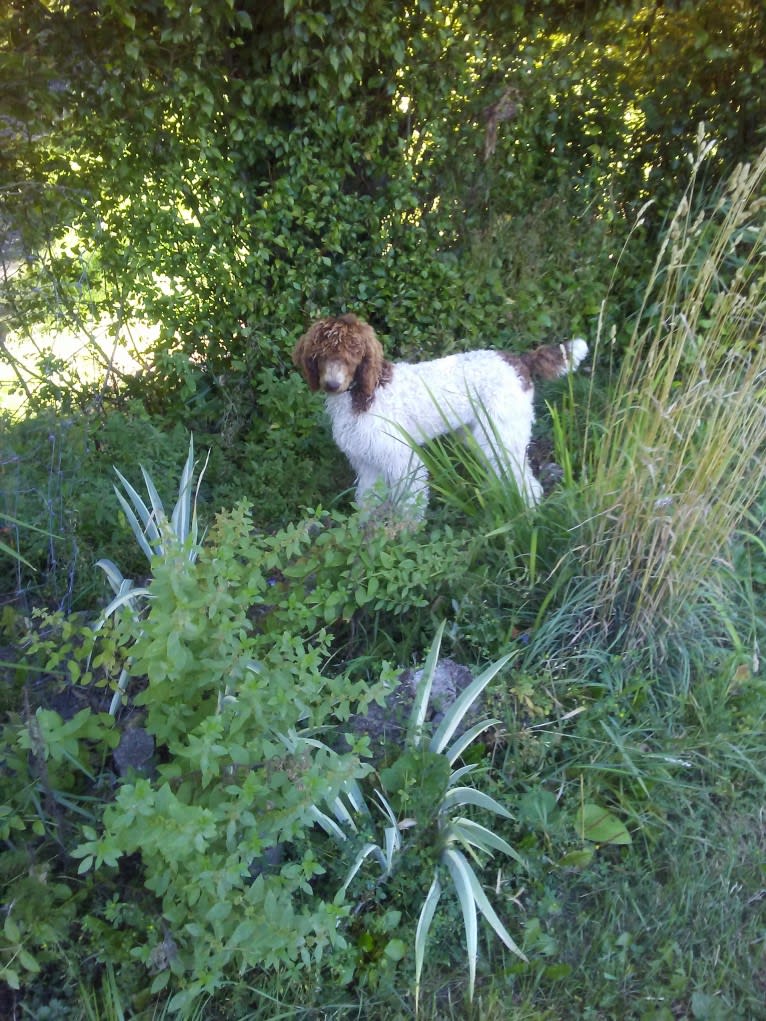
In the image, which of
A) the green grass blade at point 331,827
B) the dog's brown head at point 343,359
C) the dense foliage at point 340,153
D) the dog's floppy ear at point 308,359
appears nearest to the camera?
the green grass blade at point 331,827

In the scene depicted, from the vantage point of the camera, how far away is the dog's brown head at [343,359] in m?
3.26

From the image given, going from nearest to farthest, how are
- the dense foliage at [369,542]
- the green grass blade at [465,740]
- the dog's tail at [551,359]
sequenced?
the dense foliage at [369,542]
the green grass blade at [465,740]
the dog's tail at [551,359]

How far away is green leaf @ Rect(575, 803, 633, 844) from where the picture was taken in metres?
2.38

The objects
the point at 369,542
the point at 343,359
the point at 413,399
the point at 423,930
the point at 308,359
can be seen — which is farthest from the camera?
the point at 413,399

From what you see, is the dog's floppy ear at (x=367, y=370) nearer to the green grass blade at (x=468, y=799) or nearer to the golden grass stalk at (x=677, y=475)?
the golden grass stalk at (x=677, y=475)

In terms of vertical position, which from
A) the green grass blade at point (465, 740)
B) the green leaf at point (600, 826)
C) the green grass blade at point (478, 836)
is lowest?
the green leaf at point (600, 826)

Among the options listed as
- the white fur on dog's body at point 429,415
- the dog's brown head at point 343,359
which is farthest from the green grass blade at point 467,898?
the dog's brown head at point 343,359

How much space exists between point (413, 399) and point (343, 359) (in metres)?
0.40

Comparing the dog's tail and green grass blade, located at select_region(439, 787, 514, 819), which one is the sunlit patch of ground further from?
green grass blade, located at select_region(439, 787, 514, 819)

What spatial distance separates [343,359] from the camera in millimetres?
3258

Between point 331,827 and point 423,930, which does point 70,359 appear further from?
point 423,930

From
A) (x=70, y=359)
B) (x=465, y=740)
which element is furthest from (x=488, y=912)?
(x=70, y=359)

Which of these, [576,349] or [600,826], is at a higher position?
[576,349]

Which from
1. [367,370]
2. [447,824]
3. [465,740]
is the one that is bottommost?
[447,824]
